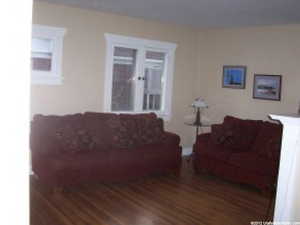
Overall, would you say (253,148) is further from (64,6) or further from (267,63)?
(64,6)

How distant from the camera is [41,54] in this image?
464cm

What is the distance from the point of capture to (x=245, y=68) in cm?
566

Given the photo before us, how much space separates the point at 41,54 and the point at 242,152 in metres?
3.17

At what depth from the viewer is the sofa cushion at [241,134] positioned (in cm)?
498

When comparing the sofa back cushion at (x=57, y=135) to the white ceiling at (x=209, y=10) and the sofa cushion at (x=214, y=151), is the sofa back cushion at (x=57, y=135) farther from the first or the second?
the sofa cushion at (x=214, y=151)

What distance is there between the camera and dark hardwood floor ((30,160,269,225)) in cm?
342

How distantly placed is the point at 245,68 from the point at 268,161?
1889 millimetres

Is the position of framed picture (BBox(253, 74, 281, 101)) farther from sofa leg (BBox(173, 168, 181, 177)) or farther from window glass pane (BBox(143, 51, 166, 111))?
sofa leg (BBox(173, 168, 181, 177))

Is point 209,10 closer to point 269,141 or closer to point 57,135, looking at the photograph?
point 269,141

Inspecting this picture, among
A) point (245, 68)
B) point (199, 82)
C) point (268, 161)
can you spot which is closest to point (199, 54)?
point (199, 82)

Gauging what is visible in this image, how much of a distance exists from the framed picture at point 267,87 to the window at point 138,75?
4.94 feet

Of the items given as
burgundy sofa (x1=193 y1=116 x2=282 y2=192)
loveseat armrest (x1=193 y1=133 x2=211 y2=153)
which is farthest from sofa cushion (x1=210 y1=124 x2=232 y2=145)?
loveseat armrest (x1=193 y1=133 x2=211 y2=153)

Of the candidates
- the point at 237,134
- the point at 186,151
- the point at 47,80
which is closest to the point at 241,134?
the point at 237,134

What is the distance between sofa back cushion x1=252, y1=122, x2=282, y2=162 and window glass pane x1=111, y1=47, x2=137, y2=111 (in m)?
2.15
